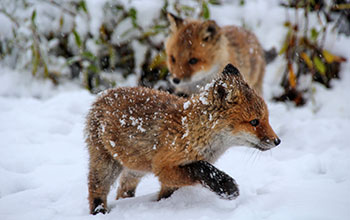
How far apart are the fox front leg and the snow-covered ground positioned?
0.15 m

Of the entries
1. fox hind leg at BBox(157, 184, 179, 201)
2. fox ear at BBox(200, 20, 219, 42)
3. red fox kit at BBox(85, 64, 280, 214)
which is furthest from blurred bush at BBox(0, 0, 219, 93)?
fox hind leg at BBox(157, 184, 179, 201)

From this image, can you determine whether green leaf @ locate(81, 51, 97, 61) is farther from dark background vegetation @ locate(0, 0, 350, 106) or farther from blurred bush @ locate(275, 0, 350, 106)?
blurred bush @ locate(275, 0, 350, 106)

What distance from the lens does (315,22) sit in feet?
25.2

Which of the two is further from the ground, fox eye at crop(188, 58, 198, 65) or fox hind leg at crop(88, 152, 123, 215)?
fox eye at crop(188, 58, 198, 65)

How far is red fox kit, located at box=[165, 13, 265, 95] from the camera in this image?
19.9 feet

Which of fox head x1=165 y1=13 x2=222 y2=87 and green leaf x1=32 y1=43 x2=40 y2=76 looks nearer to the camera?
fox head x1=165 y1=13 x2=222 y2=87

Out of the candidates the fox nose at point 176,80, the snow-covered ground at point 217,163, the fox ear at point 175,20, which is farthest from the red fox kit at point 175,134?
the fox ear at point 175,20

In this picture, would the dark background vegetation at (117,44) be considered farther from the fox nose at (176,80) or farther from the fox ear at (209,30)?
the fox nose at (176,80)

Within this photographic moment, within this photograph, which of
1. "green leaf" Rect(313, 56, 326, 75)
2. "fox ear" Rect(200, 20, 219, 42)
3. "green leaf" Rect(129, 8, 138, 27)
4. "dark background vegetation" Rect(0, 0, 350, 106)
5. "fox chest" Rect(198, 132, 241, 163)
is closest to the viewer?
"fox chest" Rect(198, 132, 241, 163)

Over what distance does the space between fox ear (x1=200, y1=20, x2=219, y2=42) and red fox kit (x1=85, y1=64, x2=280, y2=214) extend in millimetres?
2583

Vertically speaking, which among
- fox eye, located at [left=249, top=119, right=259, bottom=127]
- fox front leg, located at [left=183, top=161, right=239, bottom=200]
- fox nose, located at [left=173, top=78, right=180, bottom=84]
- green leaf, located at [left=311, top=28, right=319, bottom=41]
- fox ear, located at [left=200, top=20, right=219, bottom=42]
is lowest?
fox nose, located at [left=173, top=78, right=180, bottom=84]

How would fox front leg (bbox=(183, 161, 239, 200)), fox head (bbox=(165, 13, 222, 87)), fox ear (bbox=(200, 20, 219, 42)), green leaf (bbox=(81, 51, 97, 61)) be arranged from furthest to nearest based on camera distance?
green leaf (bbox=(81, 51, 97, 61))
fox head (bbox=(165, 13, 222, 87))
fox ear (bbox=(200, 20, 219, 42))
fox front leg (bbox=(183, 161, 239, 200))

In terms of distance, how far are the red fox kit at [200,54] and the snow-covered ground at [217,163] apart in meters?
1.19

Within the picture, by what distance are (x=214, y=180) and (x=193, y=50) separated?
3376 mm
